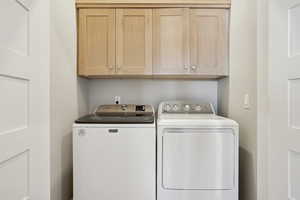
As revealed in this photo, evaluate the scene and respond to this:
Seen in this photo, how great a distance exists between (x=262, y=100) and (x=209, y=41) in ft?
2.96

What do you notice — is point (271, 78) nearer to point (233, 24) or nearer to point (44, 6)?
point (233, 24)

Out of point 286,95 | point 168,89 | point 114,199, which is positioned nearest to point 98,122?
point 114,199

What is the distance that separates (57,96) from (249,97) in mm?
1544

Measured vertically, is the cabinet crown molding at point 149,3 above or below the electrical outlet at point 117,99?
above

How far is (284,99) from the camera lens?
4.65ft

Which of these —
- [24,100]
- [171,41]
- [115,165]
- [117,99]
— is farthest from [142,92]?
[24,100]

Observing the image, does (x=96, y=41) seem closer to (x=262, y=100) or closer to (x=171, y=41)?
(x=171, y=41)

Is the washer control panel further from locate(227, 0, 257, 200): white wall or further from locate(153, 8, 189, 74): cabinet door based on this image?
locate(153, 8, 189, 74): cabinet door

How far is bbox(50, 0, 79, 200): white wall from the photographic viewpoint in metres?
1.58

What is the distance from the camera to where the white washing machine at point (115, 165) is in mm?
1735

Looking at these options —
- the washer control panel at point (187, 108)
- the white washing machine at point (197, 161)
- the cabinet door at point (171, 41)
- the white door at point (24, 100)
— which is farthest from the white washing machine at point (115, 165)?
the cabinet door at point (171, 41)

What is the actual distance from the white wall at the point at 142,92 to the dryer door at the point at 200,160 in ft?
2.89

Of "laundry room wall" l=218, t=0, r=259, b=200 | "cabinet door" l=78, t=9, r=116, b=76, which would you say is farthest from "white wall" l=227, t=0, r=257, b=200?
"cabinet door" l=78, t=9, r=116, b=76

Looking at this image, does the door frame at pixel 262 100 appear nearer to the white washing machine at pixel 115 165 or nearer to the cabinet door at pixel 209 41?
the cabinet door at pixel 209 41
